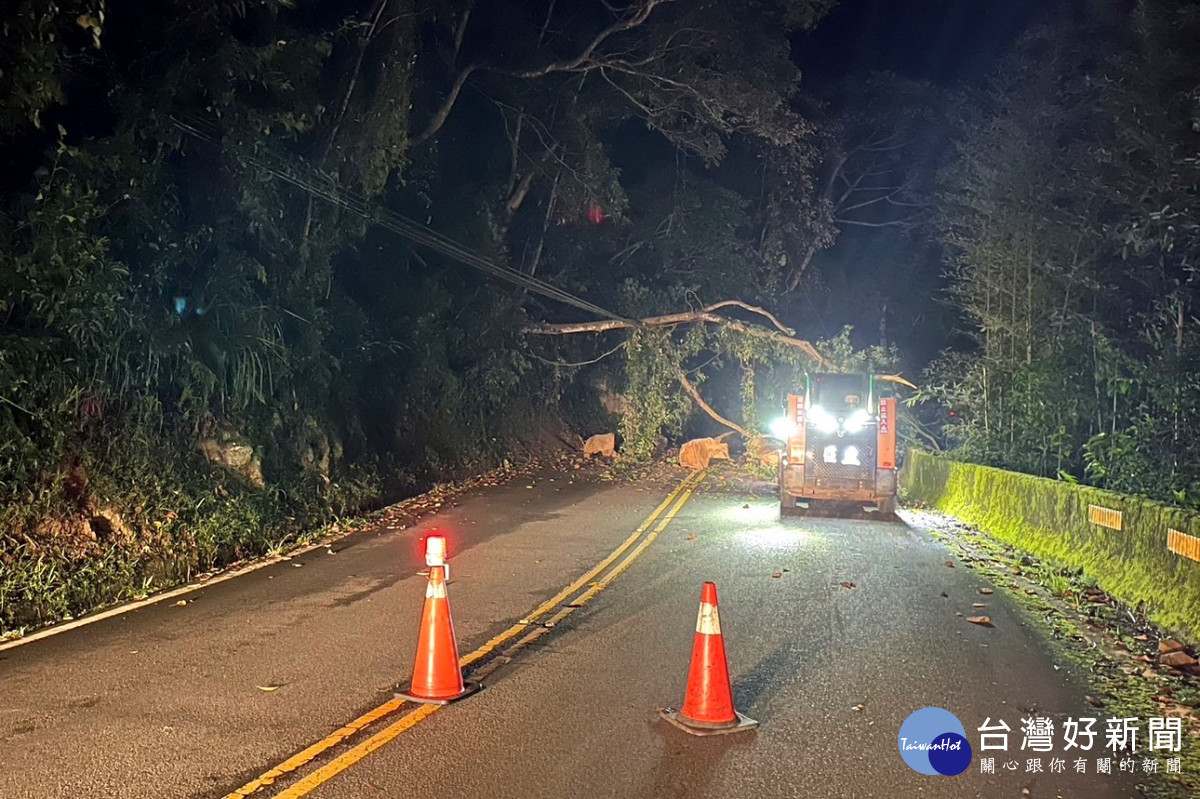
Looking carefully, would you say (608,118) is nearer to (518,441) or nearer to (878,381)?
(518,441)

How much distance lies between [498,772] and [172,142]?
9365 mm

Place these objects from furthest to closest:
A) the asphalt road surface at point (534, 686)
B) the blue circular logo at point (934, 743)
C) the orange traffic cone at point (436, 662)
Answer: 1. the orange traffic cone at point (436, 662)
2. the blue circular logo at point (934, 743)
3. the asphalt road surface at point (534, 686)

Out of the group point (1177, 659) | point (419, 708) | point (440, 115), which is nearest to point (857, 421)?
point (1177, 659)

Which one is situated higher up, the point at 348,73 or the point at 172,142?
the point at 348,73

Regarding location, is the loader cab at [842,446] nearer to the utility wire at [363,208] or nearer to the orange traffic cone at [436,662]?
the utility wire at [363,208]

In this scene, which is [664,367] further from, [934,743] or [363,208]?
[934,743]

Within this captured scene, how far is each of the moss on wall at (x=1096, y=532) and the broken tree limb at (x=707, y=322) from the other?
6.55 m

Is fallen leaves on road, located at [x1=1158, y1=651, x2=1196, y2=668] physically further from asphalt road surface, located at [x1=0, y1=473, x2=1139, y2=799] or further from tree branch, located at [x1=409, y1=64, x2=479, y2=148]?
tree branch, located at [x1=409, y1=64, x2=479, y2=148]

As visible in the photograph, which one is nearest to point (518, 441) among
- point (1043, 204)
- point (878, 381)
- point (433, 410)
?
point (433, 410)

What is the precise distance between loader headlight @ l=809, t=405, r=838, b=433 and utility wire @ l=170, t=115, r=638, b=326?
8145 mm

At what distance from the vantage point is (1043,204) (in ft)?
57.9

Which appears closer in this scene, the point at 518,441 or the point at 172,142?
the point at 172,142

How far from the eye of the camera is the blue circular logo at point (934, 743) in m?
5.71

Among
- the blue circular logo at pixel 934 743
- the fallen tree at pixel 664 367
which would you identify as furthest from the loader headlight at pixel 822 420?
the blue circular logo at pixel 934 743
